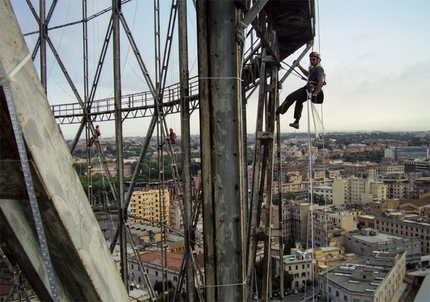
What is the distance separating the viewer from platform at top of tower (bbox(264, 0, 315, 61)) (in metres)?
2.71

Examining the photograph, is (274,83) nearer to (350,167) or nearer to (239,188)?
(239,188)

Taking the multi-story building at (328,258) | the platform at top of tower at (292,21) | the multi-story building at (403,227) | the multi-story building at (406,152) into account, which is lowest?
the multi-story building at (328,258)

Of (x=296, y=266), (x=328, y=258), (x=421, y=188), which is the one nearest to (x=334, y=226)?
(x=328, y=258)

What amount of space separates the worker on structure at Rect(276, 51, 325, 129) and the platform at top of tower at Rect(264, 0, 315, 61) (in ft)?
0.99

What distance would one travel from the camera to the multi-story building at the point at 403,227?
19359 mm

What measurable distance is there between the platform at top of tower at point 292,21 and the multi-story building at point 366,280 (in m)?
9.07

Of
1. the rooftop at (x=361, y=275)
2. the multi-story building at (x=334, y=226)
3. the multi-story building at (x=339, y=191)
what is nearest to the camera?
the rooftop at (x=361, y=275)

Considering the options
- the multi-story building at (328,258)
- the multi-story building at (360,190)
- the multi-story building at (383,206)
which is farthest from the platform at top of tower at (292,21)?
the multi-story building at (360,190)

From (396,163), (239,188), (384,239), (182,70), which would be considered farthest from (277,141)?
(396,163)

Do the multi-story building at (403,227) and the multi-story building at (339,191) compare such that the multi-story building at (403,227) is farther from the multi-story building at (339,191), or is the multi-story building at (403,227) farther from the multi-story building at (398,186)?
the multi-story building at (398,186)

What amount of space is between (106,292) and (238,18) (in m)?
1.34

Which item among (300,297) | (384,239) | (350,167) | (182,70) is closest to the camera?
(182,70)

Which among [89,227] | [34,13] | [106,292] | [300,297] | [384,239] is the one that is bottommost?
[300,297]

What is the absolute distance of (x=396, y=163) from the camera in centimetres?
4266
